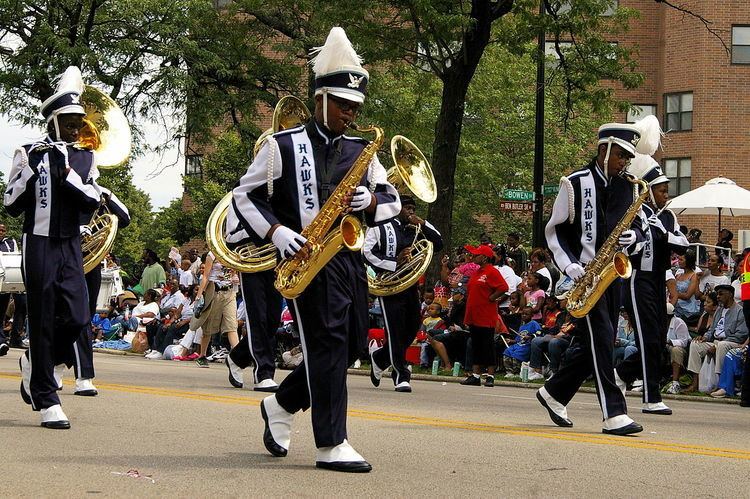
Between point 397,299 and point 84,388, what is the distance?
456 centimetres

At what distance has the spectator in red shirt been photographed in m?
18.6

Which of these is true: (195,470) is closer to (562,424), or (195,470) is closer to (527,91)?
(562,424)

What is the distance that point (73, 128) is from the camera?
10781 millimetres

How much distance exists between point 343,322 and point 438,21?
50.3 feet

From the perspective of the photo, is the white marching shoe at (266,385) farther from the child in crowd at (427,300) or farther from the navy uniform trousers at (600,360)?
the child in crowd at (427,300)

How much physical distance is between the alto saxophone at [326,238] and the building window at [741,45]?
136 feet

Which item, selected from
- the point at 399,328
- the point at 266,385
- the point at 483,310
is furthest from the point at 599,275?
the point at 483,310

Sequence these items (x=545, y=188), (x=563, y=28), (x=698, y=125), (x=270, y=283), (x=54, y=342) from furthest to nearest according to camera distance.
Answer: (x=698, y=125)
(x=545, y=188)
(x=563, y=28)
(x=270, y=283)
(x=54, y=342)

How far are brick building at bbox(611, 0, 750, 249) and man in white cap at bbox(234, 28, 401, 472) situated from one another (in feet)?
129

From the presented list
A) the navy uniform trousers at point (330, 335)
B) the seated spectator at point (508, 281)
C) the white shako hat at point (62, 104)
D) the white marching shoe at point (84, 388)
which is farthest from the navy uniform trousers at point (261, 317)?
the seated spectator at point (508, 281)

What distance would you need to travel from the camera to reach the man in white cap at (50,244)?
10250mm

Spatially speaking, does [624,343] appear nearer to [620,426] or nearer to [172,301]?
[620,426]

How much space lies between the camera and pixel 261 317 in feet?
47.4

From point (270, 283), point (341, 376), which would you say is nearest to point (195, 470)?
point (341, 376)
